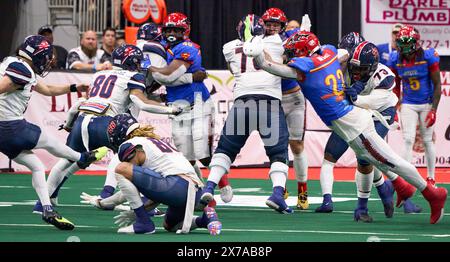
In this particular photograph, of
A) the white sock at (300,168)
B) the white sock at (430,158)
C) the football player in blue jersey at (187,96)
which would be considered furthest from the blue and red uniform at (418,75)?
the football player in blue jersey at (187,96)

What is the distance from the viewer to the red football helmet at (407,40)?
14.4m

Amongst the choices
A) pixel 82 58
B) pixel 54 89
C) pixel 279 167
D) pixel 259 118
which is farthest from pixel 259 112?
pixel 82 58

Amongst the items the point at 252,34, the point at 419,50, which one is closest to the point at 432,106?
the point at 419,50

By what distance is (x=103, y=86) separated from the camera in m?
13.3

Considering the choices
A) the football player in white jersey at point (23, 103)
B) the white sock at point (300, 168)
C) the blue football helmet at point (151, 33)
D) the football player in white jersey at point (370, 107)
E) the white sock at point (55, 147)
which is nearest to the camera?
the football player in white jersey at point (23, 103)

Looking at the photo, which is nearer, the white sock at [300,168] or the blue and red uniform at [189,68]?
the blue and red uniform at [189,68]

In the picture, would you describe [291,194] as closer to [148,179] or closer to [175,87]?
[175,87]

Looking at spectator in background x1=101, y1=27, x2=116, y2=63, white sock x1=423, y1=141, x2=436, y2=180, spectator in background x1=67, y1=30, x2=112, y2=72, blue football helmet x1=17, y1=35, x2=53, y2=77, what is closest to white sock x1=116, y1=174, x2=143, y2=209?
blue football helmet x1=17, y1=35, x2=53, y2=77

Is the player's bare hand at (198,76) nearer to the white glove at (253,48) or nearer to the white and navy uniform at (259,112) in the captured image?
the white and navy uniform at (259,112)

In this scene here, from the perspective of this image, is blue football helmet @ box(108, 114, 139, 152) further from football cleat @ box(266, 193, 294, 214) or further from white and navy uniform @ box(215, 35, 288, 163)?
football cleat @ box(266, 193, 294, 214)

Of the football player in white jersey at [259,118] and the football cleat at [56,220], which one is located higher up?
the football player in white jersey at [259,118]

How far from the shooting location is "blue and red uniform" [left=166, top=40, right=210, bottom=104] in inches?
537

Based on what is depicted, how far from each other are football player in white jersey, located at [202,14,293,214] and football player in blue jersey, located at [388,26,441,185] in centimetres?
290

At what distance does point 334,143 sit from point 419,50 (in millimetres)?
2722
